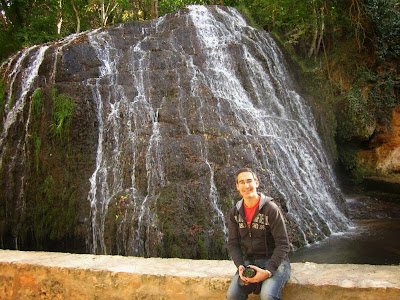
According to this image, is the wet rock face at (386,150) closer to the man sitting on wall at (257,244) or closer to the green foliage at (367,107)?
the green foliage at (367,107)

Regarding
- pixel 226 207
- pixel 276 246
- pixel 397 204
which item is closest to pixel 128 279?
pixel 276 246

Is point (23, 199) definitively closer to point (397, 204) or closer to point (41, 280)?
point (41, 280)

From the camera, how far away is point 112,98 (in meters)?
8.18

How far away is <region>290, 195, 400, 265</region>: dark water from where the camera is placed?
5707 millimetres

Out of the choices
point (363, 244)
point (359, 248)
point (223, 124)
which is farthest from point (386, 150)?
point (223, 124)

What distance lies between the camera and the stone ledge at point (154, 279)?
2346mm

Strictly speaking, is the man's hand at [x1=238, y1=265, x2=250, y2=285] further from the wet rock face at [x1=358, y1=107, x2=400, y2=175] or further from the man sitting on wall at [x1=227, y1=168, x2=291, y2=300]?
the wet rock face at [x1=358, y1=107, x2=400, y2=175]

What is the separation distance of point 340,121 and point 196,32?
562 cm

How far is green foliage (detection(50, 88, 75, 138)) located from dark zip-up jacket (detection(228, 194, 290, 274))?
6018 millimetres

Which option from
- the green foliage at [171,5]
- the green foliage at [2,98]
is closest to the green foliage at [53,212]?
the green foliage at [2,98]

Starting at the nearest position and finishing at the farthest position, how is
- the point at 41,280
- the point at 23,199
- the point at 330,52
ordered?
the point at 41,280, the point at 23,199, the point at 330,52

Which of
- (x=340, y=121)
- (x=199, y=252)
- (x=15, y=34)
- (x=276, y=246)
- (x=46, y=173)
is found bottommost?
(x=199, y=252)

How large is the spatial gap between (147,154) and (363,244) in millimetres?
Answer: 4419

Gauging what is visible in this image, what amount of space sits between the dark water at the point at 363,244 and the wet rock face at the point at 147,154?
346 mm
